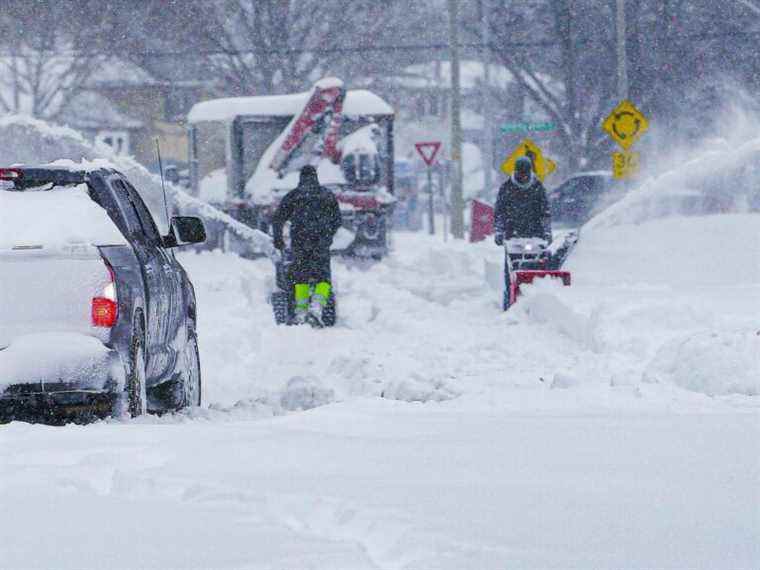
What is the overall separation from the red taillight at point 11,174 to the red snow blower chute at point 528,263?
9.65 m

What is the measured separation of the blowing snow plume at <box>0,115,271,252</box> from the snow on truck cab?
0.86m

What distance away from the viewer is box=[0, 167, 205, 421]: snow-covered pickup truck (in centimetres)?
741

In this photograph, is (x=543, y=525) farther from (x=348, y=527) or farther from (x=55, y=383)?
(x=55, y=383)

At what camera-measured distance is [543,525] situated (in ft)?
16.5

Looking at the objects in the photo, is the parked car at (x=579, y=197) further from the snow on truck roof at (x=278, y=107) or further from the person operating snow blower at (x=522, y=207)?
the person operating snow blower at (x=522, y=207)

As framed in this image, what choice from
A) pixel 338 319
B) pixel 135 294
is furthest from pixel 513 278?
pixel 135 294

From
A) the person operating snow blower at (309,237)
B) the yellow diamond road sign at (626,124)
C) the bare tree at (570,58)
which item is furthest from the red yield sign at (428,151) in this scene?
the person operating snow blower at (309,237)

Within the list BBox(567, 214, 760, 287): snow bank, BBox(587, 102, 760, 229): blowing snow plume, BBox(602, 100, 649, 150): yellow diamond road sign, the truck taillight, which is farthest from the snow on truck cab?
the truck taillight

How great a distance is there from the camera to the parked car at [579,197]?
34719mm

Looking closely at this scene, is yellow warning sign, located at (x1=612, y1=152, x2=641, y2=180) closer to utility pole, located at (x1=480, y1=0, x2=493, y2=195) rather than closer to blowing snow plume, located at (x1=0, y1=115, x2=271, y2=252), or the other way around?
blowing snow plume, located at (x1=0, y1=115, x2=271, y2=252)

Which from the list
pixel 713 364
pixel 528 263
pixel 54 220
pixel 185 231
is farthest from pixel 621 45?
pixel 54 220

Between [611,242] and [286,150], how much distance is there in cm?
577

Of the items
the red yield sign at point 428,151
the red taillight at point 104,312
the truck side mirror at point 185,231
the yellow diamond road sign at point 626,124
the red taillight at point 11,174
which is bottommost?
the red taillight at point 104,312

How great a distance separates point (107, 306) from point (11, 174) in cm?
97
